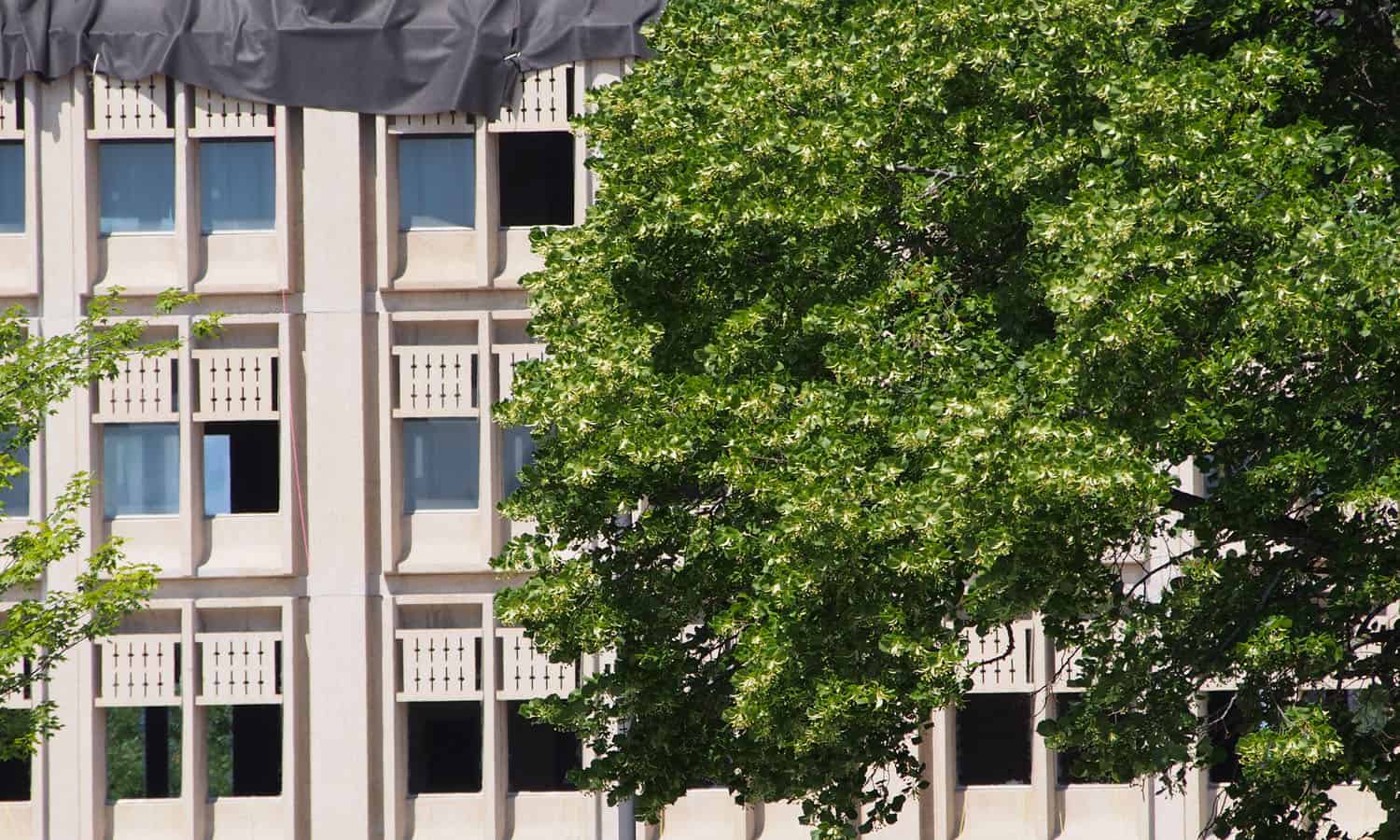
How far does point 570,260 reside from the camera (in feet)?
62.0

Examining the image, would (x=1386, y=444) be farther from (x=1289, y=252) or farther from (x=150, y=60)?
(x=150, y=60)

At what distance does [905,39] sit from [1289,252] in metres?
3.82

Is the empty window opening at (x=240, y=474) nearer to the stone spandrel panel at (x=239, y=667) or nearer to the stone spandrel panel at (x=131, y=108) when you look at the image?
the stone spandrel panel at (x=239, y=667)

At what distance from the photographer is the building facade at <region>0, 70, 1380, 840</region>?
28.1 meters

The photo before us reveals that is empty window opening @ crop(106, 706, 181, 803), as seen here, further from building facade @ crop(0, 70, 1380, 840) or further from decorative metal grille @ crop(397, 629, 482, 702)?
decorative metal grille @ crop(397, 629, 482, 702)

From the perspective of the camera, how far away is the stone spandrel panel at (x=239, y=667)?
92.3ft

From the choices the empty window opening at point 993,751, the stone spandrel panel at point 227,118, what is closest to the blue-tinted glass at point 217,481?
the stone spandrel panel at point 227,118

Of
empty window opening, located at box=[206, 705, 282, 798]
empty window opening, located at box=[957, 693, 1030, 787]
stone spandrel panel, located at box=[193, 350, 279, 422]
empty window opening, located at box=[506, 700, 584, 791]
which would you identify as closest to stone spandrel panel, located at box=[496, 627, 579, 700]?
empty window opening, located at box=[506, 700, 584, 791]

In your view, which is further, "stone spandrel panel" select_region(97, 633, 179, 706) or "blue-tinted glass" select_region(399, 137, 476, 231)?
"blue-tinted glass" select_region(399, 137, 476, 231)

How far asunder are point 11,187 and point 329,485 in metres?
6.29

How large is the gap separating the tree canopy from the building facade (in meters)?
10.2

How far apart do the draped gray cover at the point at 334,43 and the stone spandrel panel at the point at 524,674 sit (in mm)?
7244

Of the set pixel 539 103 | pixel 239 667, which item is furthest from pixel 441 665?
pixel 539 103

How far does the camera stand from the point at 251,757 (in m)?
29.8
